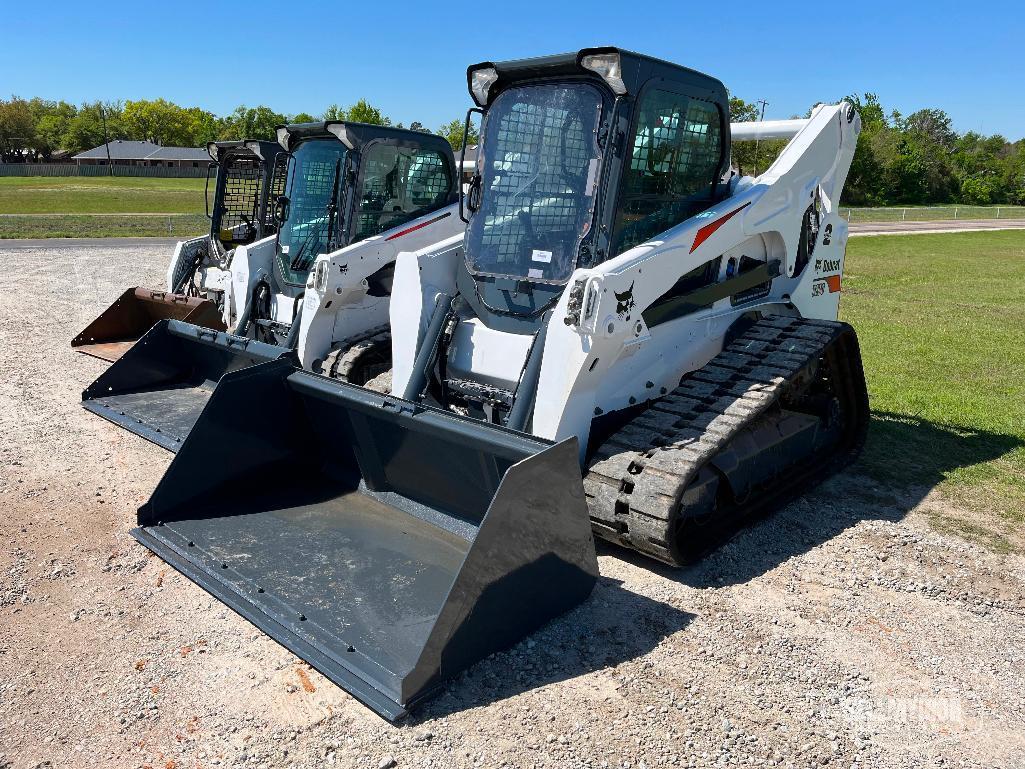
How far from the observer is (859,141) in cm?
5488

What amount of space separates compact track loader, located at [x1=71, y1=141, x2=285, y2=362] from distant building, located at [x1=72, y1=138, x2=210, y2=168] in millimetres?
95983

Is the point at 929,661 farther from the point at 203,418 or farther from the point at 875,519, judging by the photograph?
the point at 203,418

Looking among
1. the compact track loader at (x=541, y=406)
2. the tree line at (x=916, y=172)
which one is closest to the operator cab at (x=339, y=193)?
the compact track loader at (x=541, y=406)

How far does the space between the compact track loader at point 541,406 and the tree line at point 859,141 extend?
412 cm

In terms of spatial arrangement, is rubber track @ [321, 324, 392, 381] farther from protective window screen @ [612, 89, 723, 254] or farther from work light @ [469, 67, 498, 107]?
protective window screen @ [612, 89, 723, 254]

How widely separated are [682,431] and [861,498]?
1.74m

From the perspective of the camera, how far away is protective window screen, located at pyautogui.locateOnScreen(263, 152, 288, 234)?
33.0 ft

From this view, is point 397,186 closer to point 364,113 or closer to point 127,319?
point 127,319

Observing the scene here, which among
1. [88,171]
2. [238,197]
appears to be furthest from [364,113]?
[238,197]

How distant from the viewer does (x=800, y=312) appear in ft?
22.0

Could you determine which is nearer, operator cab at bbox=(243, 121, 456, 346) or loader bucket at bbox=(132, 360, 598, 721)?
loader bucket at bbox=(132, 360, 598, 721)

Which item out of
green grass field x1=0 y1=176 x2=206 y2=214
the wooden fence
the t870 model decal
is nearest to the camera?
the t870 model decal

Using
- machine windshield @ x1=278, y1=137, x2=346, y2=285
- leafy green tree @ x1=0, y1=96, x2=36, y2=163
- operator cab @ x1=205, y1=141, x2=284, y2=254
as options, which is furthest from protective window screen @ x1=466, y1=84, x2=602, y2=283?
leafy green tree @ x1=0, y1=96, x2=36, y2=163

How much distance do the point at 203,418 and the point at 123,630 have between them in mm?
1349
